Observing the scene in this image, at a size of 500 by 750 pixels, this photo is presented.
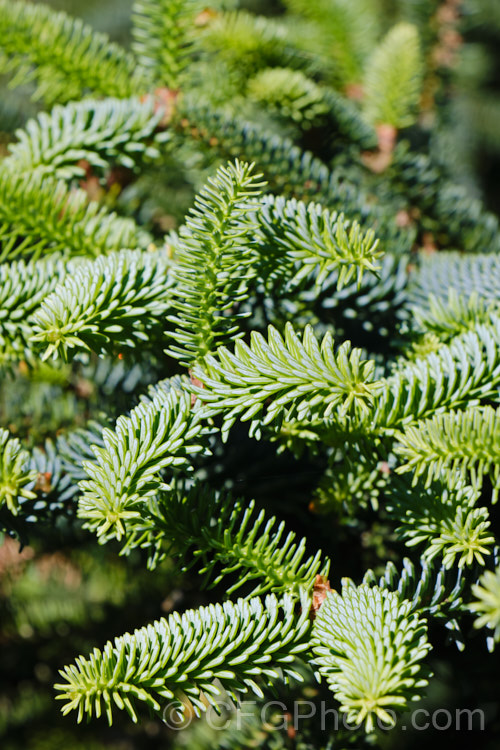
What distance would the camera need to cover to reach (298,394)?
0.33m

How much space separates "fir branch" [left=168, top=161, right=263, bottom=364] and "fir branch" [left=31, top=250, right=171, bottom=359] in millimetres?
25

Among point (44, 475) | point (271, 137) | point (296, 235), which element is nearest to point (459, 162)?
point (271, 137)

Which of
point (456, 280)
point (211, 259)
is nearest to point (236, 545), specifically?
point (211, 259)

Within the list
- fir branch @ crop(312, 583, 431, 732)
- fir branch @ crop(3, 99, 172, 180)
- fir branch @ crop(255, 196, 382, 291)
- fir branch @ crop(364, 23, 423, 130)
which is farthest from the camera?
fir branch @ crop(364, 23, 423, 130)

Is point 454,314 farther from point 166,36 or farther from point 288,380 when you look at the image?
point 166,36

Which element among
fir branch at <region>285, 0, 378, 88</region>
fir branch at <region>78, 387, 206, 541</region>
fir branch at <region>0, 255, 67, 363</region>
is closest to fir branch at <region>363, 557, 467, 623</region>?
fir branch at <region>78, 387, 206, 541</region>

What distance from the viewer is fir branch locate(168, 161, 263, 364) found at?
0.36 m

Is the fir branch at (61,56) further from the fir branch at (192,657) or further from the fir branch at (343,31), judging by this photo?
the fir branch at (192,657)

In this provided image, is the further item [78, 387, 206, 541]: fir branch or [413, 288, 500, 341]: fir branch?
[413, 288, 500, 341]: fir branch

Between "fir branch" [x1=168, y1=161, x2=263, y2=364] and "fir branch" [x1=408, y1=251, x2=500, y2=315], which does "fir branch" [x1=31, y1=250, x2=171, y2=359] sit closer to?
"fir branch" [x1=168, y1=161, x2=263, y2=364]

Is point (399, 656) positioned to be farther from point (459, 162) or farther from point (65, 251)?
point (459, 162)

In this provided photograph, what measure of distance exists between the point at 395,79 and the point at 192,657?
557mm

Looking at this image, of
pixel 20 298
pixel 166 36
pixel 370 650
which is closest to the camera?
pixel 370 650

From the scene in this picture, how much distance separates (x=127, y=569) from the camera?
66 cm
